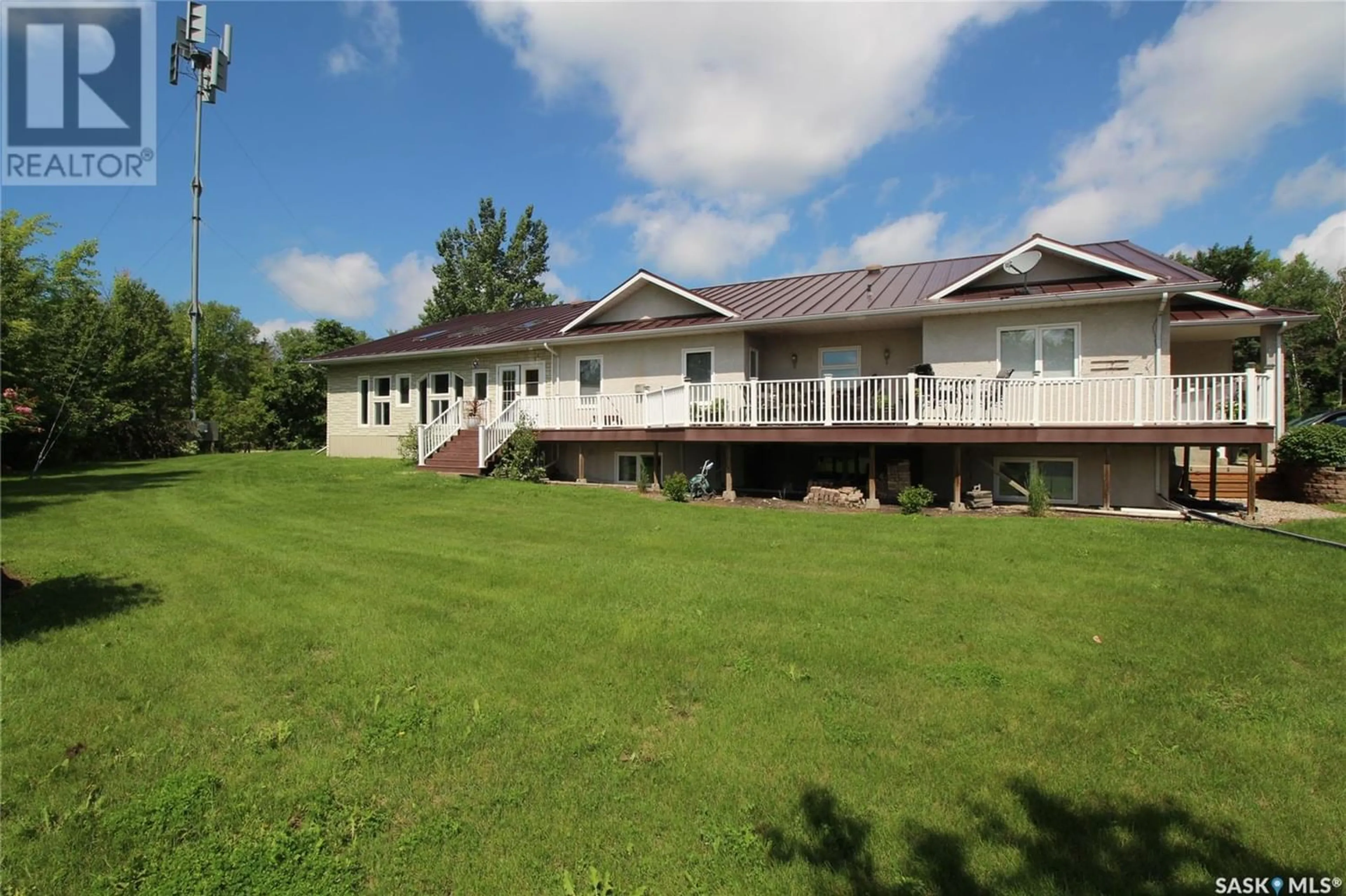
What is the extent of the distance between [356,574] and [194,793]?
4.07m

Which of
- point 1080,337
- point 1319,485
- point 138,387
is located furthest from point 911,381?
point 138,387

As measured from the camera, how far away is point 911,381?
481 inches

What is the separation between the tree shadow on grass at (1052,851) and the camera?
2.42 metres

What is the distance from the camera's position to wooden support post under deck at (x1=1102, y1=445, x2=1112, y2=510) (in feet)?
38.9

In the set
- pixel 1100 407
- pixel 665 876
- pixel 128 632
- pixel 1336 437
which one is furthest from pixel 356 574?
pixel 1336 437

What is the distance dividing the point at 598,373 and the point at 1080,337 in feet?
38.6

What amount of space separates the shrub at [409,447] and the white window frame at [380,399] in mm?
1697

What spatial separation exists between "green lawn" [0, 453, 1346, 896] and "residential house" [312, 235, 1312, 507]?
16.5ft

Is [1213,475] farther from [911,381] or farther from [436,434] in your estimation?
[436,434]

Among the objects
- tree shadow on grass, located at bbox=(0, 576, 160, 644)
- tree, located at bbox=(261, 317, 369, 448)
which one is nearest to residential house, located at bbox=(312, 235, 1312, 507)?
tree shadow on grass, located at bbox=(0, 576, 160, 644)

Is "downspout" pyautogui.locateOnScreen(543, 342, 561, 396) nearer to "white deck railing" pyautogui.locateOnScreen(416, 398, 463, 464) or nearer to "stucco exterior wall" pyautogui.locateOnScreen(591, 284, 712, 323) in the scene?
"stucco exterior wall" pyautogui.locateOnScreen(591, 284, 712, 323)

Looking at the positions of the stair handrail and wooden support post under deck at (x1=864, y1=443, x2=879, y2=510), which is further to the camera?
the stair handrail

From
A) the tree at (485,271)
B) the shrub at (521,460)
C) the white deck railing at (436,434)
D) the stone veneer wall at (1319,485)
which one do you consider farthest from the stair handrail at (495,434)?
the tree at (485,271)

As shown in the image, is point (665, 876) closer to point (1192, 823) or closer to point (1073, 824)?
point (1073, 824)
